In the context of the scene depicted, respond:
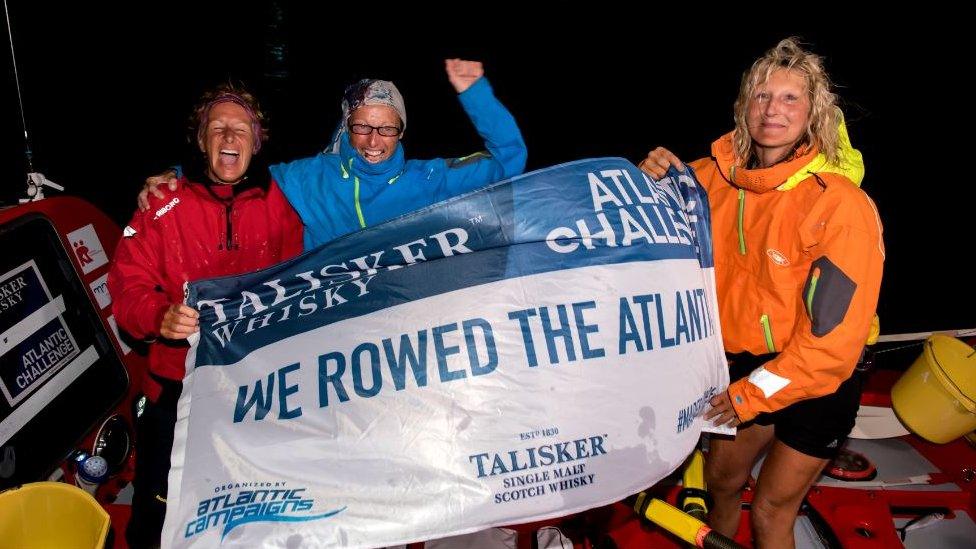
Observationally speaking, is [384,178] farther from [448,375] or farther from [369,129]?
[448,375]

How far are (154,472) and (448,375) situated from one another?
1408 mm

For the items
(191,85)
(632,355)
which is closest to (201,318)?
(632,355)

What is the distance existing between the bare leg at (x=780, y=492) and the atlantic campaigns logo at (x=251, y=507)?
1738 millimetres

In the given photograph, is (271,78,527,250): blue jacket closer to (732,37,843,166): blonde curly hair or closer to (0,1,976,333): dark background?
(732,37,843,166): blonde curly hair

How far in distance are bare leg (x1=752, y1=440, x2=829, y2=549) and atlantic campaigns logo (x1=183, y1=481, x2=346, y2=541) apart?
1.74 metres

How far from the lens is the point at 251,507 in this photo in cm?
183

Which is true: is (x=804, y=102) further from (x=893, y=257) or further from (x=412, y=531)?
(x=893, y=257)

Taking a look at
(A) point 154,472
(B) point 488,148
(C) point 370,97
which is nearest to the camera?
(A) point 154,472

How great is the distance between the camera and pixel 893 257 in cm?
793

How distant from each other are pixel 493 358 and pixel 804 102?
1.45 meters

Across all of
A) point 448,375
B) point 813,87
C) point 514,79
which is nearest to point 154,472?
point 448,375

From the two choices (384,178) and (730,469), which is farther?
(730,469)

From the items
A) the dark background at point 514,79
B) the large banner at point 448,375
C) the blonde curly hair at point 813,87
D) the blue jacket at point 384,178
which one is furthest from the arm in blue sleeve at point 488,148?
the dark background at point 514,79

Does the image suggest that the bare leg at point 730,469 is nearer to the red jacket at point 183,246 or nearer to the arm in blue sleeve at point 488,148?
the arm in blue sleeve at point 488,148
